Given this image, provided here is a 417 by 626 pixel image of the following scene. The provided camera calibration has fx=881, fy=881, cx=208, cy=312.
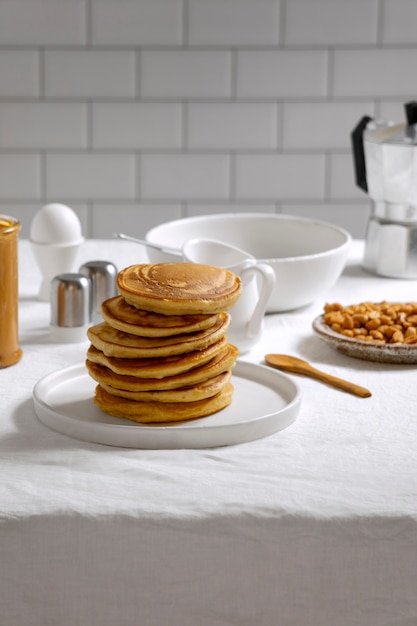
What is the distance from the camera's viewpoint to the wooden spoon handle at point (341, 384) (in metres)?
1.04

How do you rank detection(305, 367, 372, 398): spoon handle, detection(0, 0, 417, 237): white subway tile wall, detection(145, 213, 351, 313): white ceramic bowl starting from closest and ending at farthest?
detection(305, 367, 372, 398): spoon handle → detection(145, 213, 351, 313): white ceramic bowl → detection(0, 0, 417, 237): white subway tile wall

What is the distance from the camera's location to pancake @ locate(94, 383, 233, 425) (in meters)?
0.89

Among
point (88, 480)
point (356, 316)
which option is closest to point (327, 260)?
point (356, 316)

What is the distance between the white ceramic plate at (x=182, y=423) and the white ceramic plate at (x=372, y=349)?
0.15 meters

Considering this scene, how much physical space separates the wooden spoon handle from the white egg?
1.66 ft

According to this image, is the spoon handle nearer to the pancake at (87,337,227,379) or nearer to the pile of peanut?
the pile of peanut

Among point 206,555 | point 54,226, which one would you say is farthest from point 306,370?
point 54,226

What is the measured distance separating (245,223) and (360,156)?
28cm

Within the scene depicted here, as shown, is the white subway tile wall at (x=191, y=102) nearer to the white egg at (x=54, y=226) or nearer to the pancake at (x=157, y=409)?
the white egg at (x=54, y=226)

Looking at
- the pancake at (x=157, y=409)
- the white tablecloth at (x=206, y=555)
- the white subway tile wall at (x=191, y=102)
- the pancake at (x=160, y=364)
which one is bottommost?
the white tablecloth at (x=206, y=555)

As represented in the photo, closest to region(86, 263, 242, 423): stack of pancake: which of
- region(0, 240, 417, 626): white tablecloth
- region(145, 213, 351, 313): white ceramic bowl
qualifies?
region(0, 240, 417, 626): white tablecloth

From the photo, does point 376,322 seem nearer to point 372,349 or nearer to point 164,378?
point 372,349

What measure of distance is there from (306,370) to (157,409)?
28 cm

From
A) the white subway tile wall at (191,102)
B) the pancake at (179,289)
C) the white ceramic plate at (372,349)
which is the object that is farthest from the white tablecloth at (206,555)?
the white subway tile wall at (191,102)
